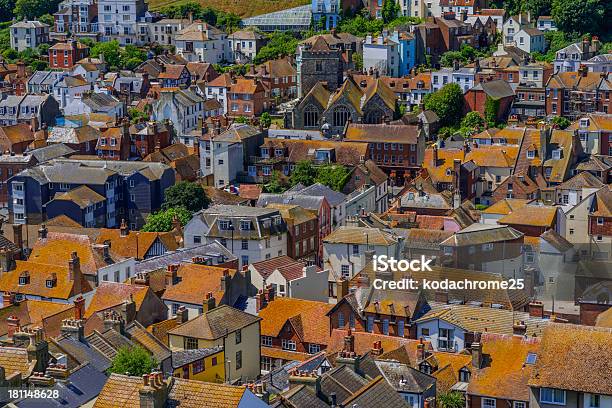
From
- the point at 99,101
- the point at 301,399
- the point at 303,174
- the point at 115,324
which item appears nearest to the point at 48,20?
the point at 99,101

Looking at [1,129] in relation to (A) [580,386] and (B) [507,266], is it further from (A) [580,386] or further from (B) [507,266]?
(A) [580,386]

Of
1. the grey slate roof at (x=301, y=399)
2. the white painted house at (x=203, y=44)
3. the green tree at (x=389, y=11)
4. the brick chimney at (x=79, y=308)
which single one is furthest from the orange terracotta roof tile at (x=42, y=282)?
the green tree at (x=389, y=11)

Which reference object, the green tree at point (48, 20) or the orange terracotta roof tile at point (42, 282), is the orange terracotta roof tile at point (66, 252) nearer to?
the orange terracotta roof tile at point (42, 282)

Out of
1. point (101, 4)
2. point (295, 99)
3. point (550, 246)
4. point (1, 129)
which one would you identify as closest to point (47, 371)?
point (550, 246)

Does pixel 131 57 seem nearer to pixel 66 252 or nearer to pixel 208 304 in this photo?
pixel 66 252

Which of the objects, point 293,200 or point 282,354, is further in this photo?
point 293,200

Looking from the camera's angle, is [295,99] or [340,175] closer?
[340,175]
